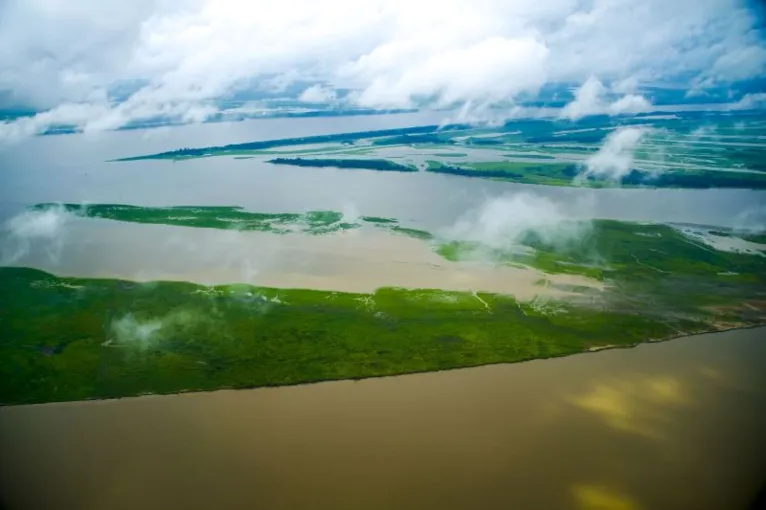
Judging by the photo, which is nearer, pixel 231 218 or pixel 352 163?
pixel 231 218

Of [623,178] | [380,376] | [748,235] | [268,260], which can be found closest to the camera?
[380,376]

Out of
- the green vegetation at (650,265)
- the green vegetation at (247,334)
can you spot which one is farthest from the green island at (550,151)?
the green vegetation at (247,334)

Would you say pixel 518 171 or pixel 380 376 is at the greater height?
Result: pixel 518 171

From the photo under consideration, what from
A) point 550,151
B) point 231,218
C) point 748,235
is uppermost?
point 550,151

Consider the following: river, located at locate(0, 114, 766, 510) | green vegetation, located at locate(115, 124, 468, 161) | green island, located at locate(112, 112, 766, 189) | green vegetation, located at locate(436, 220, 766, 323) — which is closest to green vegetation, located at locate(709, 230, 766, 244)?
green vegetation, located at locate(436, 220, 766, 323)

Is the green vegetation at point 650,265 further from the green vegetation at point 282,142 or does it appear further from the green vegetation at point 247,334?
the green vegetation at point 282,142

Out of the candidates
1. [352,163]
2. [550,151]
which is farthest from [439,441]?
[550,151]

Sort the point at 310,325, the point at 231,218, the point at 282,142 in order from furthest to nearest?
the point at 282,142
the point at 231,218
the point at 310,325

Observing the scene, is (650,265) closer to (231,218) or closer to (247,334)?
(247,334)
